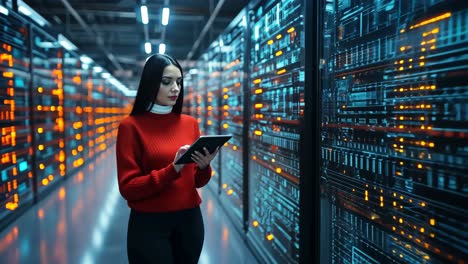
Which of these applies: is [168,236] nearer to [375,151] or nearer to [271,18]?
[375,151]

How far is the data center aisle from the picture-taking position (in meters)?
3.79

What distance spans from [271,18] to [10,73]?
360cm

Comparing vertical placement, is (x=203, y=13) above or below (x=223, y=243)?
above

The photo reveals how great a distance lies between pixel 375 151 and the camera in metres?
1.69

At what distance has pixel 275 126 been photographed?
318 cm

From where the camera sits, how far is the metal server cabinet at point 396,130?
1.27m

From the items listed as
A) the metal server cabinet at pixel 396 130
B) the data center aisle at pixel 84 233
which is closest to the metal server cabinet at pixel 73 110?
the data center aisle at pixel 84 233

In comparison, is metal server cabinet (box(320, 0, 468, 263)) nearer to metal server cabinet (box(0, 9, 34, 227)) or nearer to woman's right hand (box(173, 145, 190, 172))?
woman's right hand (box(173, 145, 190, 172))

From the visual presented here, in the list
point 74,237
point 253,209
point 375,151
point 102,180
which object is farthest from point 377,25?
point 102,180

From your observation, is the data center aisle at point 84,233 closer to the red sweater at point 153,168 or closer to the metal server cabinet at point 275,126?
the metal server cabinet at point 275,126

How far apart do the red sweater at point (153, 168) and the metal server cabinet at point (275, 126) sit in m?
0.87

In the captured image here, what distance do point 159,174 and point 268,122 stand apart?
70.4 inches

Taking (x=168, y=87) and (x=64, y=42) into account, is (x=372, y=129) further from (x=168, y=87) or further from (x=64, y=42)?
(x=64, y=42)

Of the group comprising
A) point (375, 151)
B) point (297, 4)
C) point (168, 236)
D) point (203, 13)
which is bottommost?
point (168, 236)
